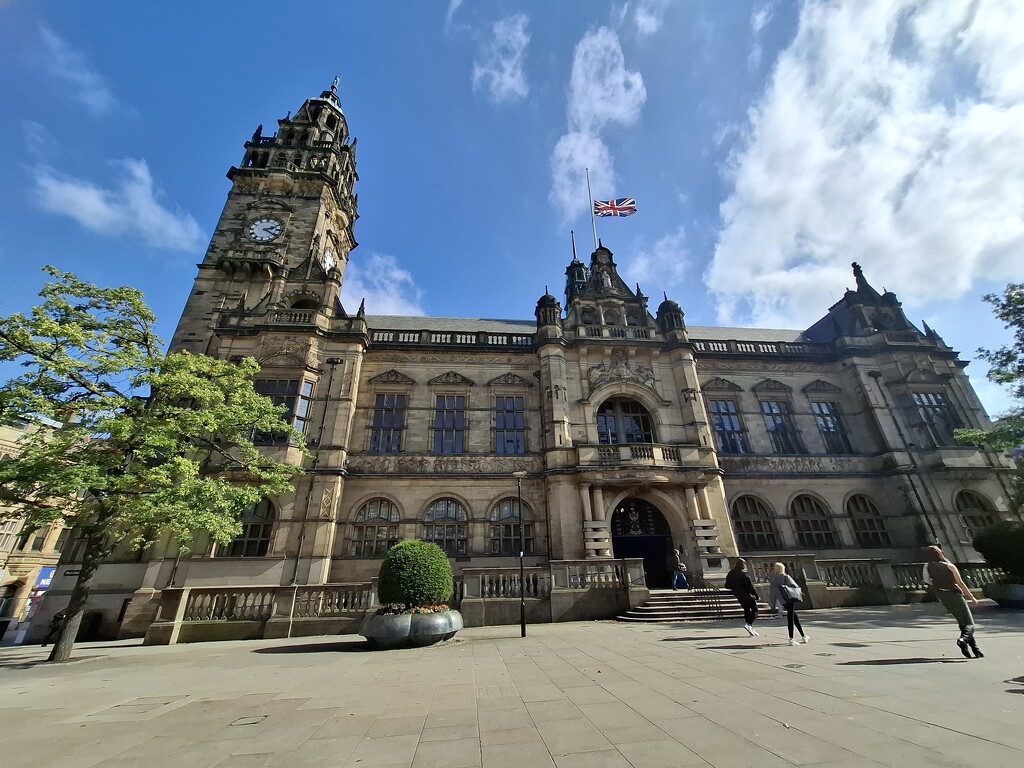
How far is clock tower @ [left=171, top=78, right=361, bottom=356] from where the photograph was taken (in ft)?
71.6

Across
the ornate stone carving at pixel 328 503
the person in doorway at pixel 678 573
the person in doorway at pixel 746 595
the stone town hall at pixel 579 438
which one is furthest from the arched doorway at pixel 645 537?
the ornate stone carving at pixel 328 503

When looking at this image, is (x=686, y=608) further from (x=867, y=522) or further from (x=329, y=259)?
(x=329, y=259)

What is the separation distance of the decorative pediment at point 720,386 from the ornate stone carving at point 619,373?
3529 millimetres

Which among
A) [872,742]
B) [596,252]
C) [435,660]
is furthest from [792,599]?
[596,252]

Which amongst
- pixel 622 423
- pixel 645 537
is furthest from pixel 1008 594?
pixel 622 423

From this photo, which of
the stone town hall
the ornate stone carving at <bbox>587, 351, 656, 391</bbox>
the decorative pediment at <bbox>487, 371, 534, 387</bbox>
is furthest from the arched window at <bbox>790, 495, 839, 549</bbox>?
the decorative pediment at <bbox>487, 371, 534, 387</bbox>

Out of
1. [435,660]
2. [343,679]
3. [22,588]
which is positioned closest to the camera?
[343,679]

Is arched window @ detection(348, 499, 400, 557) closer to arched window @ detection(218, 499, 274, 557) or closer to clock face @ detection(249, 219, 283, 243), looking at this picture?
arched window @ detection(218, 499, 274, 557)

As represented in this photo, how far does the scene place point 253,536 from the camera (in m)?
17.2

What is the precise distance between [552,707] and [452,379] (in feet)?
58.3

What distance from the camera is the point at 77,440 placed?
10.8 metres

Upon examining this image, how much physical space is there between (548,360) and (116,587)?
20867mm

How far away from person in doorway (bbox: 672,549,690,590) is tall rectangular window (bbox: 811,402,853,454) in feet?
36.9

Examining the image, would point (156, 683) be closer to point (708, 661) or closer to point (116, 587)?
point (708, 661)
